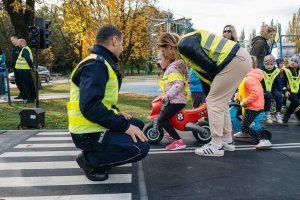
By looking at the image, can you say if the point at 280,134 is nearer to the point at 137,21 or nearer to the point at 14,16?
the point at 14,16

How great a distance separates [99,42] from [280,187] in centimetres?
247

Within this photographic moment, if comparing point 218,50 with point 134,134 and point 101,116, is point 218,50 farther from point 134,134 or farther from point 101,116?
point 101,116

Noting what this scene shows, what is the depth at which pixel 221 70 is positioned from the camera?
15.4ft

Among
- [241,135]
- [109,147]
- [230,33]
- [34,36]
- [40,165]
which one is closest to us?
[109,147]

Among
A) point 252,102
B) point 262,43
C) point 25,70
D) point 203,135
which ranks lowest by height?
point 203,135

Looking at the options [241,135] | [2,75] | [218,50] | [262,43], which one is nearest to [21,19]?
[2,75]

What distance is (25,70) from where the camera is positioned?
1219cm

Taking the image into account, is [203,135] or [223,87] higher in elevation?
[223,87]

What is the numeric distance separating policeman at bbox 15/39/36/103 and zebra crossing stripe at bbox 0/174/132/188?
8730mm

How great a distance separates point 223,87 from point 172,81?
84 cm

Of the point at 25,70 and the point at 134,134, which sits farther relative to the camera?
the point at 25,70

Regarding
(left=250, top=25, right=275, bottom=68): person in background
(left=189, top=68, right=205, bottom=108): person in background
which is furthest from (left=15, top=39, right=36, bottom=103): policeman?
(left=250, top=25, right=275, bottom=68): person in background

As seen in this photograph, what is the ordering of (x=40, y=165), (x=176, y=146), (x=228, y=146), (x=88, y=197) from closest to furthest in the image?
(x=88, y=197) < (x=40, y=165) < (x=228, y=146) < (x=176, y=146)

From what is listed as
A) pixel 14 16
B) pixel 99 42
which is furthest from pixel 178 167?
pixel 14 16
